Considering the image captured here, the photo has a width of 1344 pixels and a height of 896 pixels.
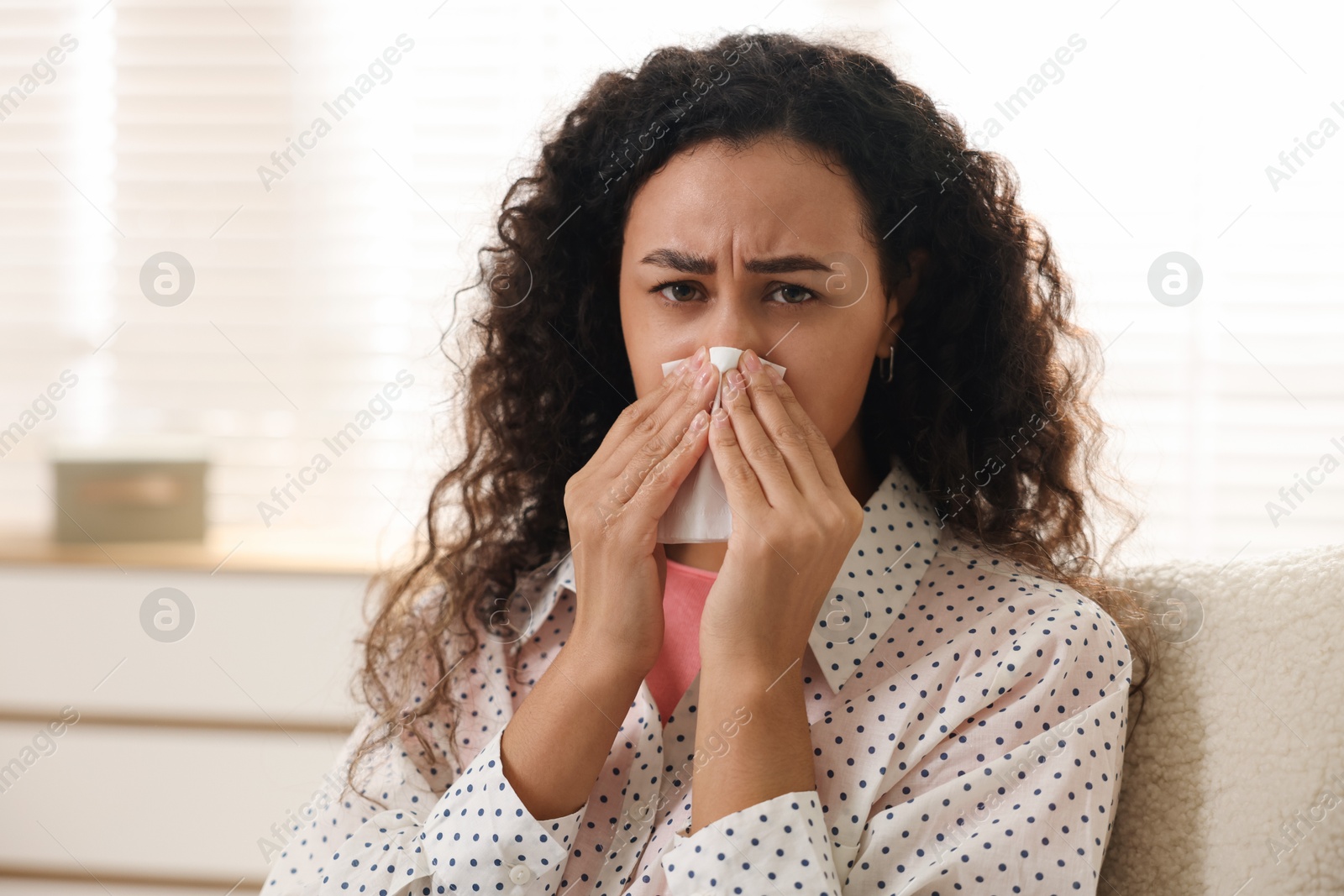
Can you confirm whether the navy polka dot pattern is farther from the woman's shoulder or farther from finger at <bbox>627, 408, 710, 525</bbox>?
finger at <bbox>627, 408, 710, 525</bbox>

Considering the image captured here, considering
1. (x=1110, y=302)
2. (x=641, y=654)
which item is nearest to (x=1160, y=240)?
(x=1110, y=302)

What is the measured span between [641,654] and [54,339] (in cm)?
179

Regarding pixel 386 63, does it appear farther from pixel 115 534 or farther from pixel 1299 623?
pixel 1299 623

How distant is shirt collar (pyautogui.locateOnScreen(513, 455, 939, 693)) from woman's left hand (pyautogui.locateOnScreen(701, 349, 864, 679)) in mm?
74

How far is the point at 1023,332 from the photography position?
124cm

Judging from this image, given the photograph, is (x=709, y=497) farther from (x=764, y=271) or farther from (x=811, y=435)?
(x=764, y=271)

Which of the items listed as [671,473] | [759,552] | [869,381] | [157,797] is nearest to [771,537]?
[759,552]

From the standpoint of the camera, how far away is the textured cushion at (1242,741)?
0.90 meters

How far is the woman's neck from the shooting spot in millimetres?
1208

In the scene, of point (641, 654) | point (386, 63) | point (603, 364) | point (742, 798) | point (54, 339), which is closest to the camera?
point (742, 798)

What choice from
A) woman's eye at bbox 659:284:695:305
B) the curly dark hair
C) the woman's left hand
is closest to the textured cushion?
the curly dark hair

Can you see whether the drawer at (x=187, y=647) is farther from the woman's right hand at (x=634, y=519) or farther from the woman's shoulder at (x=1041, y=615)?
the woman's shoulder at (x=1041, y=615)

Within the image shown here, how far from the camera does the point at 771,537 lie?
96 centimetres

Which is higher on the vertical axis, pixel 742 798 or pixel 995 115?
pixel 995 115
